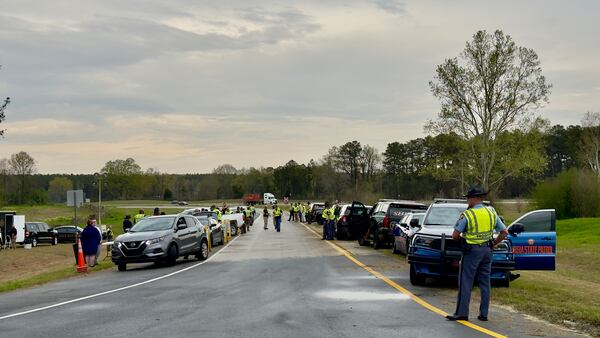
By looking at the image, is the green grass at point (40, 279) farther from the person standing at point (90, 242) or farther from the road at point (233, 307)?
the road at point (233, 307)

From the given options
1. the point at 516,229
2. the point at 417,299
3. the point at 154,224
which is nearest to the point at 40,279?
the point at 154,224

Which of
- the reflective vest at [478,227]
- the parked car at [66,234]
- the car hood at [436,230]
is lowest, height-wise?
the parked car at [66,234]

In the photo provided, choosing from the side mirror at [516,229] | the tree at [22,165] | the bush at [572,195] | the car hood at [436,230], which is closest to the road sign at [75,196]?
the car hood at [436,230]

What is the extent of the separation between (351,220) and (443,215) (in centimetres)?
1491

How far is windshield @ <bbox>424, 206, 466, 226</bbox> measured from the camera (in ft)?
48.4

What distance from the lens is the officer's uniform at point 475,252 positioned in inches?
364

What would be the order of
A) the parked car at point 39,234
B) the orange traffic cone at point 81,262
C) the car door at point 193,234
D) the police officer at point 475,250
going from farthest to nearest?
the parked car at point 39,234 → the car door at point 193,234 → the orange traffic cone at point 81,262 → the police officer at point 475,250

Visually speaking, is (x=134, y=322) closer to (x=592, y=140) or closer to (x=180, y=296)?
(x=180, y=296)

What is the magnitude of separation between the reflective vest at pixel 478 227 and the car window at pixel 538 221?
20.7ft

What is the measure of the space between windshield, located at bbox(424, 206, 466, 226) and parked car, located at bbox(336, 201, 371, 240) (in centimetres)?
1331

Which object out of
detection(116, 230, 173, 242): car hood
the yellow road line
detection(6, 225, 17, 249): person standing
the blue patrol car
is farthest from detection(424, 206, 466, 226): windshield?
detection(6, 225, 17, 249): person standing

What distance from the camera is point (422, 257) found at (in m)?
12.9

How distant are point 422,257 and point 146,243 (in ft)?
31.3

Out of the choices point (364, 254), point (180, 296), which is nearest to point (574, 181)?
point (364, 254)
